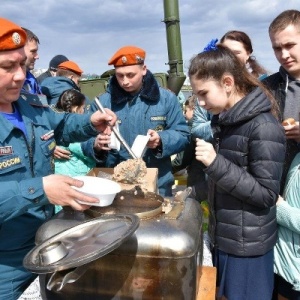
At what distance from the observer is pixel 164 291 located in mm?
1205

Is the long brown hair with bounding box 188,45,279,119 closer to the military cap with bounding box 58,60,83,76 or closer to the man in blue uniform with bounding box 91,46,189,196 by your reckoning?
the man in blue uniform with bounding box 91,46,189,196

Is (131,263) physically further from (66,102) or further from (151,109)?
(66,102)

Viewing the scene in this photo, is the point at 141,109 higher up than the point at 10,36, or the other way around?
the point at 10,36

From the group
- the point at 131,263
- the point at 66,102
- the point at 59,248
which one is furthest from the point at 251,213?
the point at 66,102

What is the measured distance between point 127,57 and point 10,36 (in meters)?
1.41

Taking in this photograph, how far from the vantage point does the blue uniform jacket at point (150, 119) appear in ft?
8.80

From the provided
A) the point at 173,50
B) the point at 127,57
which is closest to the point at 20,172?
the point at 127,57

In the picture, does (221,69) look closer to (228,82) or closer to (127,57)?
(228,82)

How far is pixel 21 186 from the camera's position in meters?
1.32

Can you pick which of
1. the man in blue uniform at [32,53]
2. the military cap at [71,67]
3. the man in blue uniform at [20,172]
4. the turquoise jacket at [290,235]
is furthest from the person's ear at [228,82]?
the military cap at [71,67]

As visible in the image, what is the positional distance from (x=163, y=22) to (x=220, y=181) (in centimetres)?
615

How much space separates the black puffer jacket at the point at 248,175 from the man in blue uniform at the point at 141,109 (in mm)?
906

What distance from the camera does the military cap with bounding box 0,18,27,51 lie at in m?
1.36

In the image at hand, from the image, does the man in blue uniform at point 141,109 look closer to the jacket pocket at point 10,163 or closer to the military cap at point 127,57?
the military cap at point 127,57
